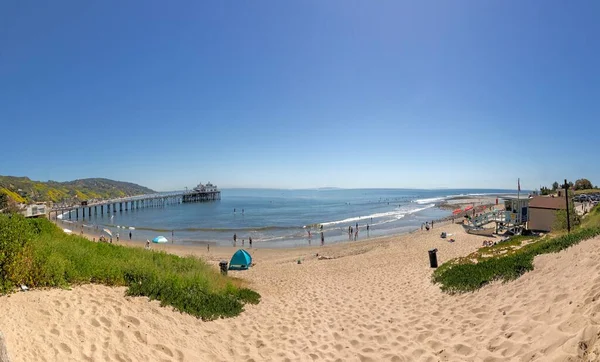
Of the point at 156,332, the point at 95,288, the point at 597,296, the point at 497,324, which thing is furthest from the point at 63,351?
the point at 597,296

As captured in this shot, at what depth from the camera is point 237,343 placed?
5566mm

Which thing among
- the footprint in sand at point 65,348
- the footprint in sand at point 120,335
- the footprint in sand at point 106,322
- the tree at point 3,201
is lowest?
the footprint in sand at point 120,335

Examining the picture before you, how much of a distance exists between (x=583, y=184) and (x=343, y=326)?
87682mm

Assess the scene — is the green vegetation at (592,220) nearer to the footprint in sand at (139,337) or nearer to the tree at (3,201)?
the footprint in sand at (139,337)

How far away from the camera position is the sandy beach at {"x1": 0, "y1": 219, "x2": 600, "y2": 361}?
387 centimetres

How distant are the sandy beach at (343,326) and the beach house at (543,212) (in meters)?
21.0

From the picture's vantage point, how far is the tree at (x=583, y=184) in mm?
66438

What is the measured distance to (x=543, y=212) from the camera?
24672 mm

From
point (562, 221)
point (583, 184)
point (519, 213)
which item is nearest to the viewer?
point (562, 221)

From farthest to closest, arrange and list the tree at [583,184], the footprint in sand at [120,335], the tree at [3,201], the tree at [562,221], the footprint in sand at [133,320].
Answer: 1. the tree at [583,184]
2. the tree at [3,201]
3. the tree at [562,221]
4. the footprint in sand at [133,320]
5. the footprint in sand at [120,335]

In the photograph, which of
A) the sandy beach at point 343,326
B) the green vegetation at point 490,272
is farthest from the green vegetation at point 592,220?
the sandy beach at point 343,326

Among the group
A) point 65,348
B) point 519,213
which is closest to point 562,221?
point 519,213

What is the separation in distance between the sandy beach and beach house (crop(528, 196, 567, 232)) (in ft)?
69.0

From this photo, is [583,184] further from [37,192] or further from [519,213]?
[37,192]
